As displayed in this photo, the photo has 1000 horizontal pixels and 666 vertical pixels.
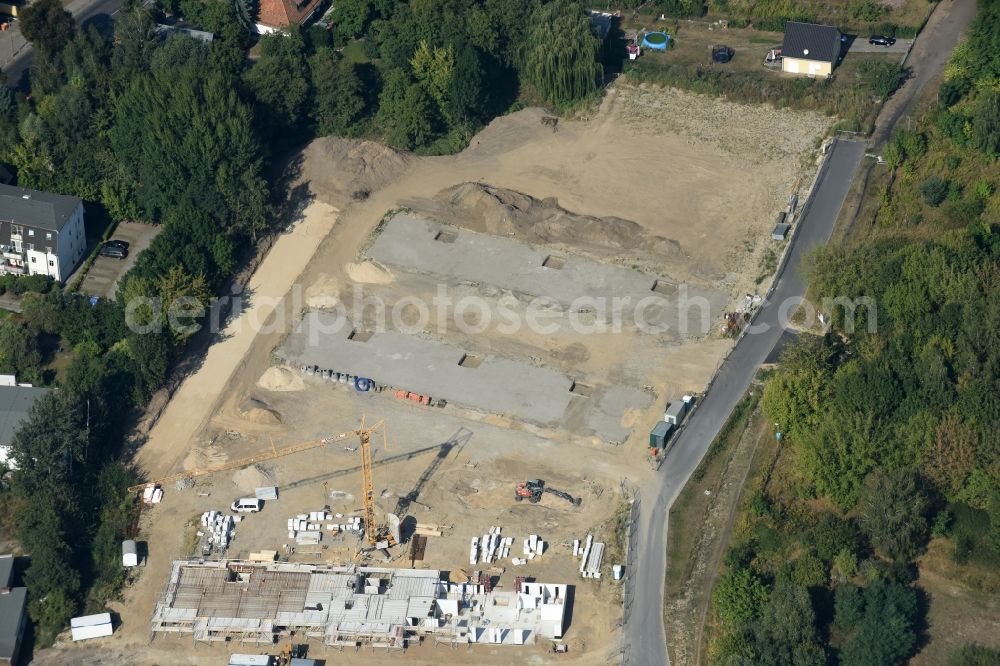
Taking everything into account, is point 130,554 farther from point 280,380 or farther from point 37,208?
point 37,208

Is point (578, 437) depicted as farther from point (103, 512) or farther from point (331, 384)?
point (103, 512)

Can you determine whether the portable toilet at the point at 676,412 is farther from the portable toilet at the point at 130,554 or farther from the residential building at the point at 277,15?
the residential building at the point at 277,15

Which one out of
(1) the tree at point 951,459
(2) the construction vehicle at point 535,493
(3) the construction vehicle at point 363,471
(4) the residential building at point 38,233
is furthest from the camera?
(4) the residential building at point 38,233

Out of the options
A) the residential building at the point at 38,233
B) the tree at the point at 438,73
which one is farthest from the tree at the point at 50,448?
the tree at the point at 438,73

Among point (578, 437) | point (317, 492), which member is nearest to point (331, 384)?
point (317, 492)

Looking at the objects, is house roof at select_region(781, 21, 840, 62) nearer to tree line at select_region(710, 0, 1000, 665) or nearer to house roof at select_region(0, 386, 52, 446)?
tree line at select_region(710, 0, 1000, 665)

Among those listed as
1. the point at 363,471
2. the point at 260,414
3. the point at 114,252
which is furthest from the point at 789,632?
the point at 114,252
